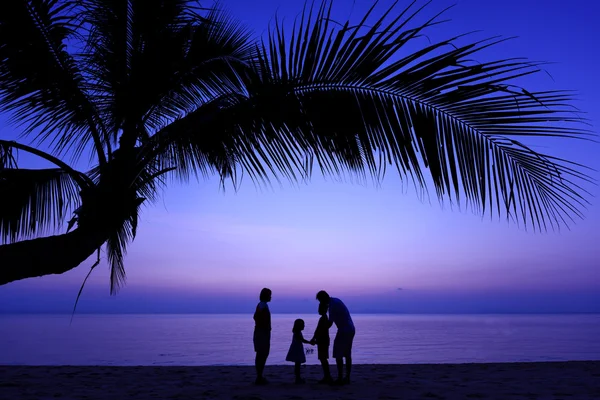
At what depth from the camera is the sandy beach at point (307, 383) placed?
7.21 meters

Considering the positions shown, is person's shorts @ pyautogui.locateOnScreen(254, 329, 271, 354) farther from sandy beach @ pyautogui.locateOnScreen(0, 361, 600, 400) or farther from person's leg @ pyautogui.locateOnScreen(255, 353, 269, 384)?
sandy beach @ pyautogui.locateOnScreen(0, 361, 600, 400)

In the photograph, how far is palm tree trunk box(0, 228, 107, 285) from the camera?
9.17 ft

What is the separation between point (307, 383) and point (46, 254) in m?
6.47

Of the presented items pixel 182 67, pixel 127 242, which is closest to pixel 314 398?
pixel 127 242

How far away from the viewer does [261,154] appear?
12.0ft

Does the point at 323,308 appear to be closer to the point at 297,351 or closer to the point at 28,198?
the point at 297,351

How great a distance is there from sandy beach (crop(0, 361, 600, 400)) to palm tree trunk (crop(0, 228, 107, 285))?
4.56 m

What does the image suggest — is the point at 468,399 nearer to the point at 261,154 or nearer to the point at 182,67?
the point at 261,154

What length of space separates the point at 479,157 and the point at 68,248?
7.71ft

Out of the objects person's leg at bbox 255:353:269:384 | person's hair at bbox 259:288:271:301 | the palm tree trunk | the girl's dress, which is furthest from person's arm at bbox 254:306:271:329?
the palm tree trunk

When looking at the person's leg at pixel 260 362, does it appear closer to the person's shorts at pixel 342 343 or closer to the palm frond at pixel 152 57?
the person's shorts at pixel 342 343

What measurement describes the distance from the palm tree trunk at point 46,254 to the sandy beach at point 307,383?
15.0 feet

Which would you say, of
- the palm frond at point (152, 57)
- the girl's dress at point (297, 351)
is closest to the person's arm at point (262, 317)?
the girl's dress at point (297, 351)

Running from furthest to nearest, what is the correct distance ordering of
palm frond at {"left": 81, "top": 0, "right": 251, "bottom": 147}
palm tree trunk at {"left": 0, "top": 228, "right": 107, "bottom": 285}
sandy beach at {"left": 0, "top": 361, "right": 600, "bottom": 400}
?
sandy beach at {"left": 0, "top": 361, "right": 600, "bottom": 400}
palm frond at {"left": 81, "top": 0, "right": 251, "bottom": 147}
palm tree trunk at {"left": 0, "top": 228, "right": 107, "bottom": 285}
